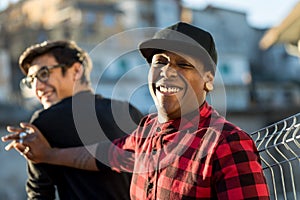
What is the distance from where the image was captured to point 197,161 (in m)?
2.08

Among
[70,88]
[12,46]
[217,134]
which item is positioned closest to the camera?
[217,134]

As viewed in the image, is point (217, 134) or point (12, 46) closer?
point (217, 134)

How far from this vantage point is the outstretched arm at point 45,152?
3031 mm

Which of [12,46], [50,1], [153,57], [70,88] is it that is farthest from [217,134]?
[50,1]

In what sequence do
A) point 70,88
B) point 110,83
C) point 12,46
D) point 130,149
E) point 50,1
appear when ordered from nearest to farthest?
1. point 130,149
2. point 70,88
3. point 110,83
4. point 12,46
5. point 50,1

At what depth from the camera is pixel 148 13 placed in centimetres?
4347

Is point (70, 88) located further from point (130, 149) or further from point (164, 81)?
point (164, 81)

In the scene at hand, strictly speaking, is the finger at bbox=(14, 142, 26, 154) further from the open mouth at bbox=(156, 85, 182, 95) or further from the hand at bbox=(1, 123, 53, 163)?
the open mouth at bbox=(156, 85, 182, 95)

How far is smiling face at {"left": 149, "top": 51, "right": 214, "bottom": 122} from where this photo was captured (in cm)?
222

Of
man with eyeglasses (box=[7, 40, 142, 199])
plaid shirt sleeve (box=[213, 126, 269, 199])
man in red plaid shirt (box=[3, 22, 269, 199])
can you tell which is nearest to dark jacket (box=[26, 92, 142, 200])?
man with eyeglasses (box=[7, 40, 142, 199])

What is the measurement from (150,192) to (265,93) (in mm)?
36220

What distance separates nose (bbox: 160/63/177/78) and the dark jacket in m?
0.81

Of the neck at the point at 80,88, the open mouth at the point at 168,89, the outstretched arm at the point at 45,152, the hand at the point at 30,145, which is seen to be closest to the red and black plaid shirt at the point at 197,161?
the open mouth at the point at 168,89

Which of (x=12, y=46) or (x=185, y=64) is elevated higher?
(x=12, y=46)
